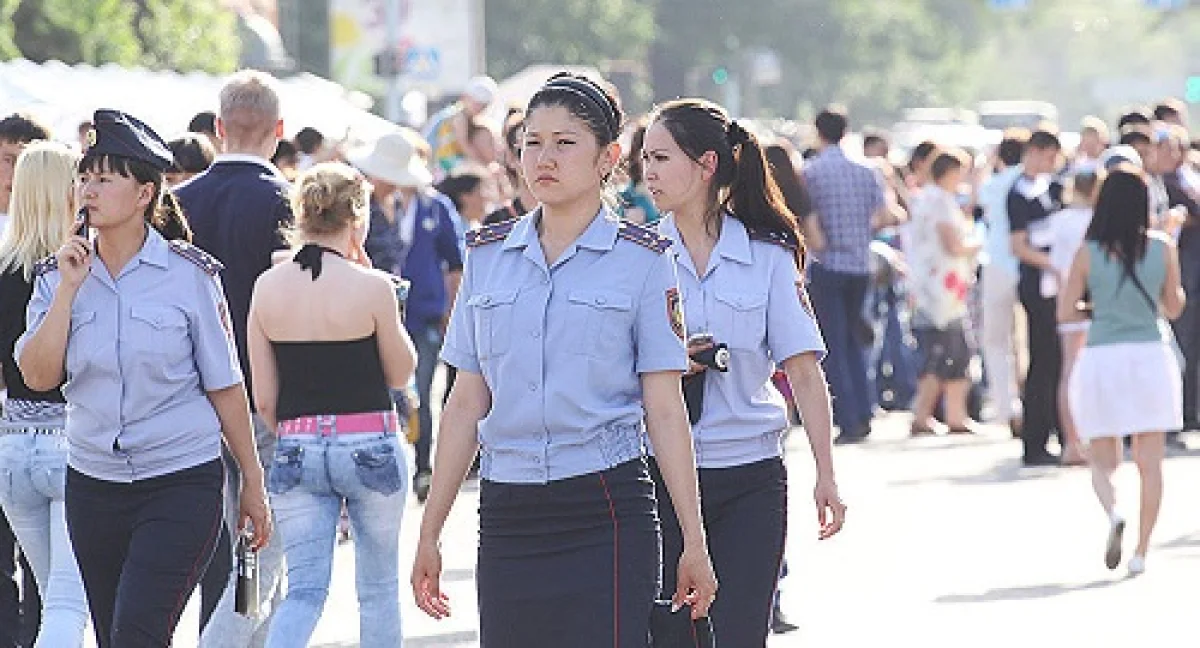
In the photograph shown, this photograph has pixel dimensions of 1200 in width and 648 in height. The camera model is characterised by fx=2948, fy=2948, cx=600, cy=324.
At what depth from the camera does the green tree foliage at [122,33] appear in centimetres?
2669

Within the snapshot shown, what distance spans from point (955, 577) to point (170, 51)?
20386 millimetres

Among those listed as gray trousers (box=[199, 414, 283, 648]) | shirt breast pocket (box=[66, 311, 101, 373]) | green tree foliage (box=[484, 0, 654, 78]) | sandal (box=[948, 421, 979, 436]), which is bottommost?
sandal (box=[948, 421, 979, 436])

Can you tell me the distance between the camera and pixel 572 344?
6.22m

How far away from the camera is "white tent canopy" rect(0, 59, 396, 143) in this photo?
1673 cm

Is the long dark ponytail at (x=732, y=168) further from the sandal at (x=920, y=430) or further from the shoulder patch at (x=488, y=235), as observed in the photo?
the sandal at (x=920, y=430)

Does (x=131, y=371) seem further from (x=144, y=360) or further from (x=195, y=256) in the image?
(x=195, y=256)

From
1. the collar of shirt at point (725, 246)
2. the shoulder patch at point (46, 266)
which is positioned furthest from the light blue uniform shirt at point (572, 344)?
the shoulder patch at point (46, 266)

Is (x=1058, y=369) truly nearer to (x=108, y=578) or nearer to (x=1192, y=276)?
(x=1192, y=276)

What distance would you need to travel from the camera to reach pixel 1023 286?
17.5 m

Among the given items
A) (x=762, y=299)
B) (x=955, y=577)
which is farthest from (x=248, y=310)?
(x=955, y=577)

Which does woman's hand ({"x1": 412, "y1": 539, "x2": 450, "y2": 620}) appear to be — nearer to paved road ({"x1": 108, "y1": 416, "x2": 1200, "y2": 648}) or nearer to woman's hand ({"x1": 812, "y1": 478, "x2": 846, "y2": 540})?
woman's hand ({"x1": 812, "y1": 478, "x2": 846, "y2": 540})

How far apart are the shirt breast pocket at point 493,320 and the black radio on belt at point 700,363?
4.02 ft

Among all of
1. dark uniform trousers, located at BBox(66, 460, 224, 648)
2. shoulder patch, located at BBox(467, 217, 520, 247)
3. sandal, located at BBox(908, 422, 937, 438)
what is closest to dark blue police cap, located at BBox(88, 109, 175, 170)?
dark uniform trousers, located at BBox(66, 460, 224, 648)

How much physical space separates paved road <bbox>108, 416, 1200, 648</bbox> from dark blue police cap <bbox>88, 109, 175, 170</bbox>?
11.5ft
